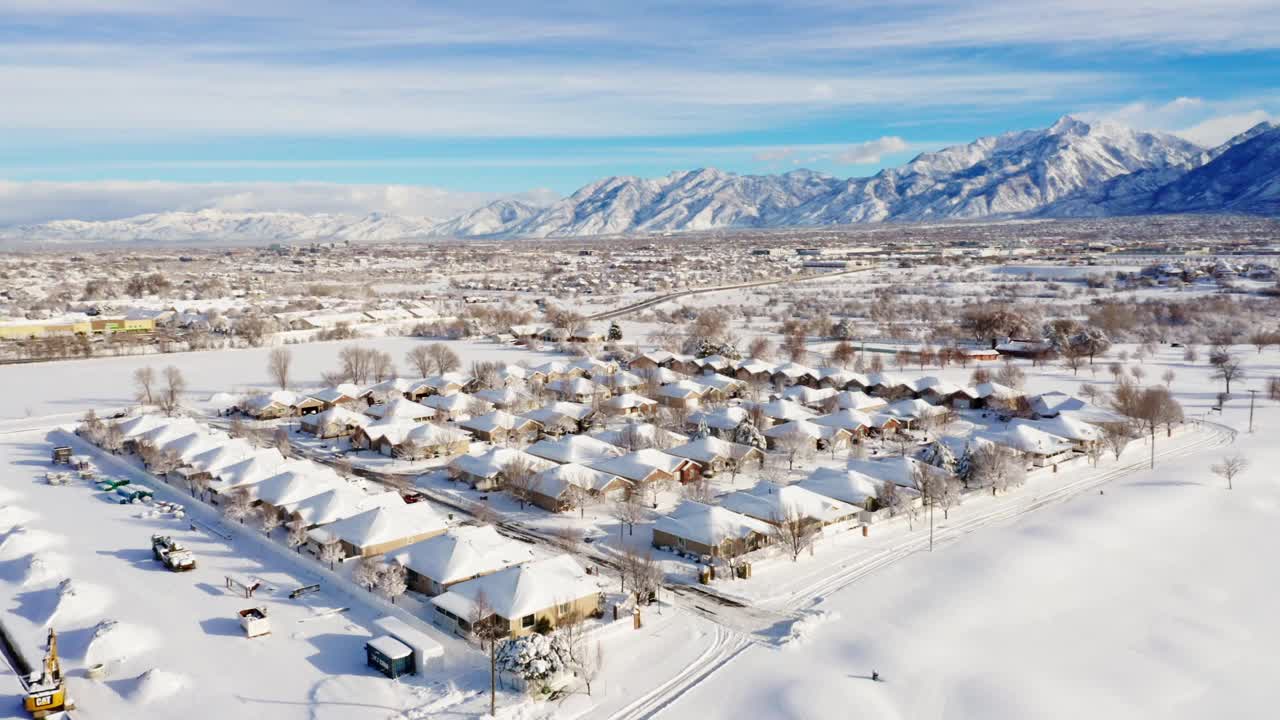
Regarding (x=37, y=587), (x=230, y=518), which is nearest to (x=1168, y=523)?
(x=230, y=518)

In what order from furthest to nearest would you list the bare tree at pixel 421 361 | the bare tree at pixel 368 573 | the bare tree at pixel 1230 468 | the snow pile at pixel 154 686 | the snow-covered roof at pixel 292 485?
1. the bare tree at pixel 421 361
2. the bare tree at pixel 1230 468
3. the snow-covered roof at pixel 292 485
4. the bare tree at pixel 368 573
5. the snow pile at pixel 154 686

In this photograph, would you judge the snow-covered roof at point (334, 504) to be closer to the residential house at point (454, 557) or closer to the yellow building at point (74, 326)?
the residential house at point (454, 557)

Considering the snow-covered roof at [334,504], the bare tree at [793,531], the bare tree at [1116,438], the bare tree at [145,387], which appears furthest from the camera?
the bare tree at [145,387]

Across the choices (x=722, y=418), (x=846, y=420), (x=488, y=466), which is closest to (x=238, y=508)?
(x=488, y=466)

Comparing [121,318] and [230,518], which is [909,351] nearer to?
[230,518]

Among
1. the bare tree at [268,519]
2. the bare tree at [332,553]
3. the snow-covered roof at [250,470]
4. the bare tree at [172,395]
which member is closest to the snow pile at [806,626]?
the bare tree at [332,553]

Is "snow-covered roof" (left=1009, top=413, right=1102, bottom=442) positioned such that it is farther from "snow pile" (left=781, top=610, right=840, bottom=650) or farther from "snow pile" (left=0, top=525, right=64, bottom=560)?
"snow pile" (left=0, top=525, right=64, bottom=560)
